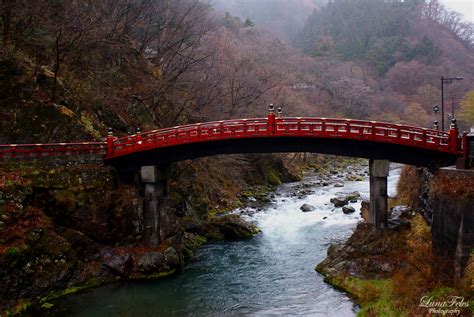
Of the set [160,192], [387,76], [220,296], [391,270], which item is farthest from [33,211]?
[387,76]

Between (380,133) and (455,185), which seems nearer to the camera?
(455,185)

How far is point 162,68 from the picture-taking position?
A: 4009 centimetres

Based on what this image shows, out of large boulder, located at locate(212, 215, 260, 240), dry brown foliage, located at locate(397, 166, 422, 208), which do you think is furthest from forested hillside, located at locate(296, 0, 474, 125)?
large boulder, located at locate(212, 215, 260, 240)

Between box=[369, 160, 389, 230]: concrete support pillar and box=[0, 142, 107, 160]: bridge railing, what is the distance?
15644 mm

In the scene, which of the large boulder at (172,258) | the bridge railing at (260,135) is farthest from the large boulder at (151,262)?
the bridge railing at (260,135)

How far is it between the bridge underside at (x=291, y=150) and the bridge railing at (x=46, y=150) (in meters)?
1.22

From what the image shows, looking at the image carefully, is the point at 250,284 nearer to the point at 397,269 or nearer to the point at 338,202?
the point at 397,269

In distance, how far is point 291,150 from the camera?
23.3 metres

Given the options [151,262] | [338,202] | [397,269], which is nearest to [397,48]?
[338,202]

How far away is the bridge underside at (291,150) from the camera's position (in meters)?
21.2

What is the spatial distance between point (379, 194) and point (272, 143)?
6.65 meters

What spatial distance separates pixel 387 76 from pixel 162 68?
67086mm

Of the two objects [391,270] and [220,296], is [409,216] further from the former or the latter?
[220,296]

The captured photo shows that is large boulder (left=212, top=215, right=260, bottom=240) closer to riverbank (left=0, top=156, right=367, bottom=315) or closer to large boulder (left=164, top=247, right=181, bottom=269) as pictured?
riverbank (left=0, top=156, right=367, bottom=315)
